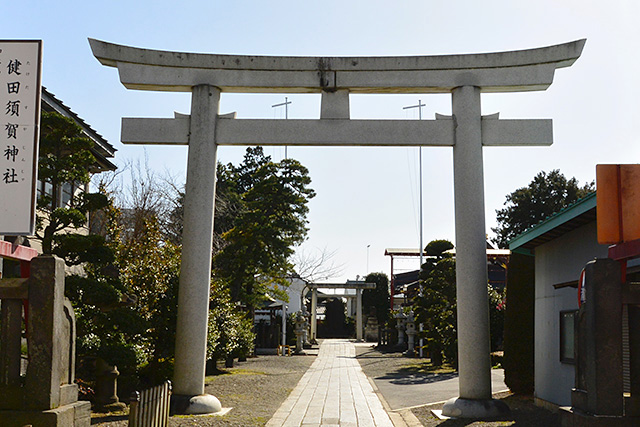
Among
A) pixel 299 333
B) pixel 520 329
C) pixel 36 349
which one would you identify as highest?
pixel 36 349

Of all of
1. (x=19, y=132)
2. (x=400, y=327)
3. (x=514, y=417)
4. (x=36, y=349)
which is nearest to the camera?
(x=36, y=349)

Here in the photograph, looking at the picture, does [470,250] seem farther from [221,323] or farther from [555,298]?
[221,323]

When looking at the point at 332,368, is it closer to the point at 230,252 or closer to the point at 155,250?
the point at 230,252

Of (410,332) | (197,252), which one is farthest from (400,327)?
(197,252)

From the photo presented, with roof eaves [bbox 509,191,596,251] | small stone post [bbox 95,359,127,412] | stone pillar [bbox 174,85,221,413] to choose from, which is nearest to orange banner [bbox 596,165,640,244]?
roof eaves [bbox 509,191,596,251]

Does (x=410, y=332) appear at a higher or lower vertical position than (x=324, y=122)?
lower

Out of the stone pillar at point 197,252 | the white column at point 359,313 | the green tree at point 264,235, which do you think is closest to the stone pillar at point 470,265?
the stone pillar at point 197,252

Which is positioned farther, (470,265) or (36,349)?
(470,265)

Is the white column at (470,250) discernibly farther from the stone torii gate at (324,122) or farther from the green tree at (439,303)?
the green tree at (439,303)

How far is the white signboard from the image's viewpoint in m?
6.14

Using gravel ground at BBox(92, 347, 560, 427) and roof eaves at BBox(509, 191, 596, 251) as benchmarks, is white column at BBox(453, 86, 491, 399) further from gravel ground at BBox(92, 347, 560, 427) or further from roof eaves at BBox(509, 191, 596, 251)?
roof eaves at BBox(509, 191, 596, 251)

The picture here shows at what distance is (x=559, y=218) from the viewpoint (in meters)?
10.5

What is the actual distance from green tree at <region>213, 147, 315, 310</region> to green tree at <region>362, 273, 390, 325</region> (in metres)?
19.8

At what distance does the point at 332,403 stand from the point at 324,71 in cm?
675
